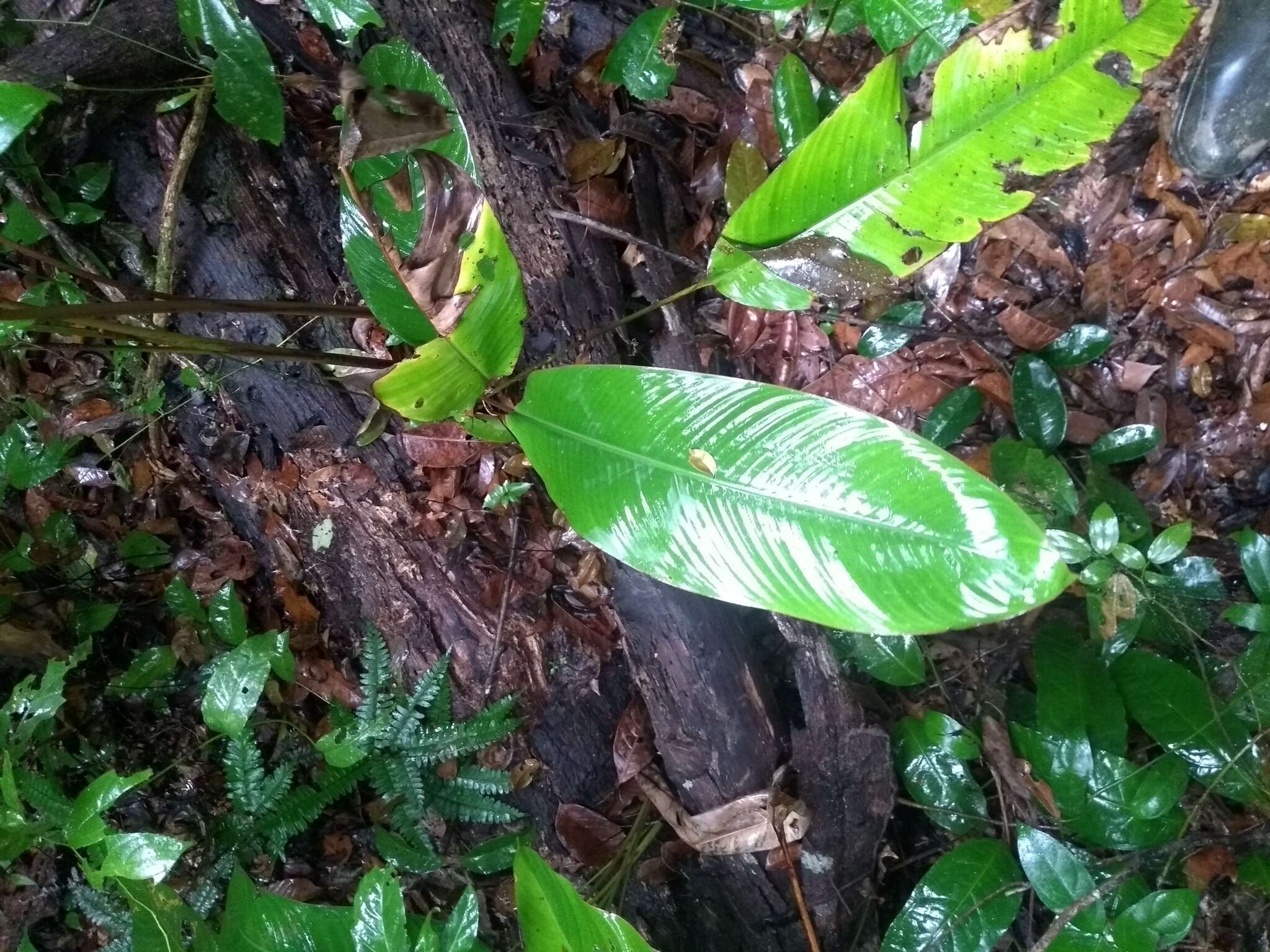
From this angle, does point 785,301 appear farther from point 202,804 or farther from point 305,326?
point 202,804

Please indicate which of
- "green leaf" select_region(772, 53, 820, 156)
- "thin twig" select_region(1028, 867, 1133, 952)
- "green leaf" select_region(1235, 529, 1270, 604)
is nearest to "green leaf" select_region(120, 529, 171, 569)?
"green leaf" select_region(772, 53, 820, 156)

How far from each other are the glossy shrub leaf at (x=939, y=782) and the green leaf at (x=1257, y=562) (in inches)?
25.3

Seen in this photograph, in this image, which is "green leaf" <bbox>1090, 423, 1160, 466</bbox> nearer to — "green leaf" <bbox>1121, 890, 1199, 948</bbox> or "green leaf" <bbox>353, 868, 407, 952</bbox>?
"green leaf" <bbox>1121, 890, 1199, 948</bbox>

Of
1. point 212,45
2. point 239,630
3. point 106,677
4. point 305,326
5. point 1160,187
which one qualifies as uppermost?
point 212,45

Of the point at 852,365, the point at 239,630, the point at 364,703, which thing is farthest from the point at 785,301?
the point at 239,630

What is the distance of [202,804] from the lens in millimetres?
1948

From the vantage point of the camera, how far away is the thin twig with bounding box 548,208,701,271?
1721 mm

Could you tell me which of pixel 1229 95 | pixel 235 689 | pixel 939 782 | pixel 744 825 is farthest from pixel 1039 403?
pixel 235 689

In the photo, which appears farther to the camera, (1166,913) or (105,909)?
(105,909)

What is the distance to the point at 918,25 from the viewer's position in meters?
1.44

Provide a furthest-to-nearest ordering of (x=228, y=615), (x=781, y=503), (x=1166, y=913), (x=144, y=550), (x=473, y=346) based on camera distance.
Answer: (x=144, y=550), (x=228, y=615), (x=1166, y=913), (x=473, y=346), (x=781, y=503)

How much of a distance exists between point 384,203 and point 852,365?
3.52ft

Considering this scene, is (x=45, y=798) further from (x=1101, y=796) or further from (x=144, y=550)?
(x=1101, y=796)

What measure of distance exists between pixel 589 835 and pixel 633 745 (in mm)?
223
